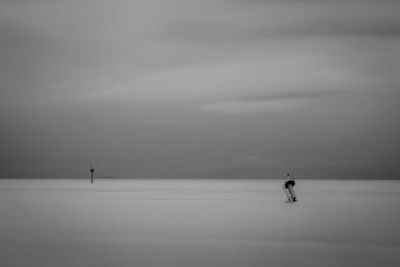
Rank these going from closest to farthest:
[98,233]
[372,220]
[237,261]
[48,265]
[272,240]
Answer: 1. [48,265]
2. [237,261]
3. [272,240]
4. [98,233]
5. [372,220]

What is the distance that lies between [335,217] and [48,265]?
965 inches

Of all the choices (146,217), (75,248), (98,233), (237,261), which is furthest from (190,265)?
(146,217)

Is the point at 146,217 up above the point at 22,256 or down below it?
above

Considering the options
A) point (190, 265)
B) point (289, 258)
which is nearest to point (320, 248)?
point (289, 258)

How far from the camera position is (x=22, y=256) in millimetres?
19109

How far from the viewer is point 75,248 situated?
21.4 meters

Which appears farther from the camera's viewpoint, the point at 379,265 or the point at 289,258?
the point at 289,258

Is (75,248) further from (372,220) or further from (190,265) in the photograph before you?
(372,220)

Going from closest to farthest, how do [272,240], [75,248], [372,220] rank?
[75,248]
[272,240]
[372,220]

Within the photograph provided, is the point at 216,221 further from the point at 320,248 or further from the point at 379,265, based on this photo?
the point at 379,265

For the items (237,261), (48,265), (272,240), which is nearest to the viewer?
(48,265)

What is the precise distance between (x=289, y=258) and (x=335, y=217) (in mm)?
19373

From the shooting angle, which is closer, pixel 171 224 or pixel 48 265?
pixel 48 265

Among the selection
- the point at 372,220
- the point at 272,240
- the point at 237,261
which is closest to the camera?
the point at 237,261
